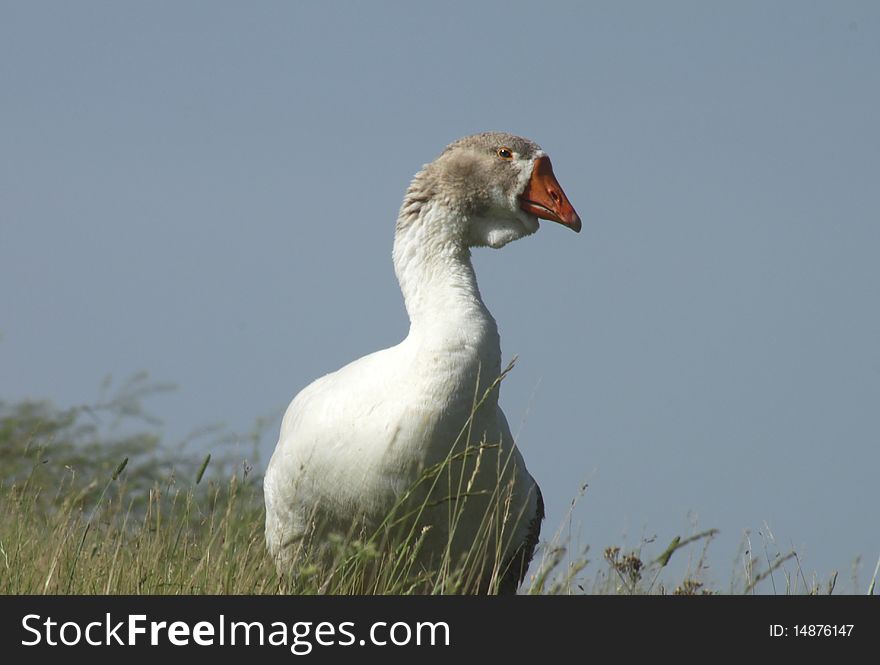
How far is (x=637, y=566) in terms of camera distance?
18.3 ft

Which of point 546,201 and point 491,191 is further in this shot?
point 546,201

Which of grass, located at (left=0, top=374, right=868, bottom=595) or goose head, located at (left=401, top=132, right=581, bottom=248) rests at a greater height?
goose head, located at (left=401, top=132, right=581, bottom=248)

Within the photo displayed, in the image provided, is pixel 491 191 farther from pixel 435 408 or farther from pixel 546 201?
pixel 435 408

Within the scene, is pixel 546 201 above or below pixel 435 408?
above

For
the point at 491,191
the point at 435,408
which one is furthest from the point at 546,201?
the point at 435,408

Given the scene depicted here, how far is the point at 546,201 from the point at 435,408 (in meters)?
1.37

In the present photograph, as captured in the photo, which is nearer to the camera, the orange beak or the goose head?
the goose head

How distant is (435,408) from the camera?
210 inches

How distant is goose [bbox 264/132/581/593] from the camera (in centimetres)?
538

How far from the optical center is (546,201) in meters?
6.06
